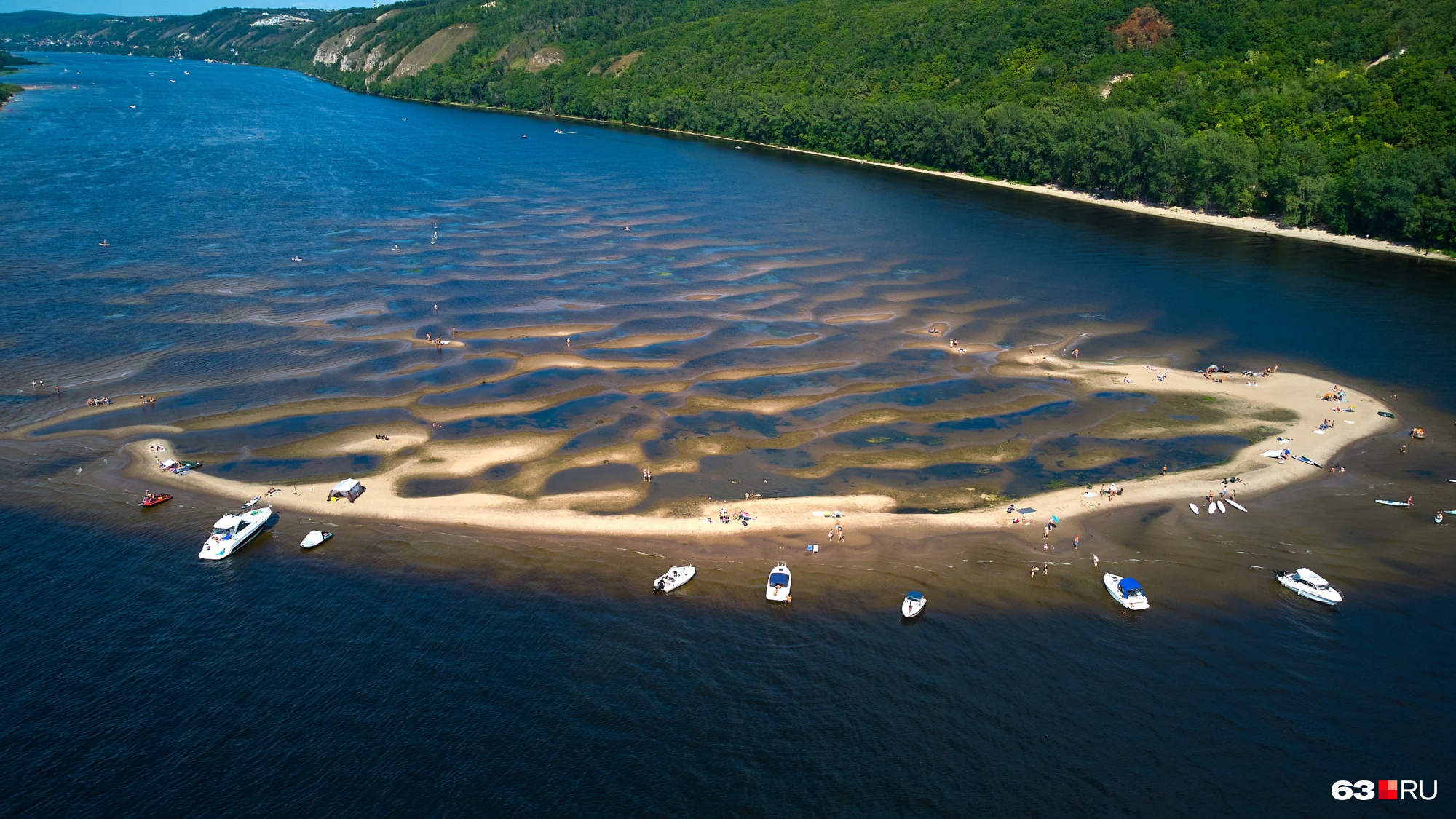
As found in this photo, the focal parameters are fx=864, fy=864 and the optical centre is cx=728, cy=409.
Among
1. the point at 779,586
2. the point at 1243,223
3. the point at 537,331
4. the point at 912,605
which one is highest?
the point at 1243,223

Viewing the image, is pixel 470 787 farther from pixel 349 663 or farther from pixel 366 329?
pixel 366 329

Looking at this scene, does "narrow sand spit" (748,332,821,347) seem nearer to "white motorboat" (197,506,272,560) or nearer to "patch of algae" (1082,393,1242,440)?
"patch of algae" (1082,393,1242,440)

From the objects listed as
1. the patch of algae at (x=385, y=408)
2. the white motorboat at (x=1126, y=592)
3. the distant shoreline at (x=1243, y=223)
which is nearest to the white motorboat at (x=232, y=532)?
→ the patch of algae at (x=385, y=408)

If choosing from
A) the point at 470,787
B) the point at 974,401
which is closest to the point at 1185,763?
the point at 470,787

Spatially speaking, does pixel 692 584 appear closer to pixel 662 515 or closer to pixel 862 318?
pixel 662 515

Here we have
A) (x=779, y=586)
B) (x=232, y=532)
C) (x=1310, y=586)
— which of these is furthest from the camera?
(x=232, y=532)

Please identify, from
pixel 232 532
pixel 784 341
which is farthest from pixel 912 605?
pixel 784 341
